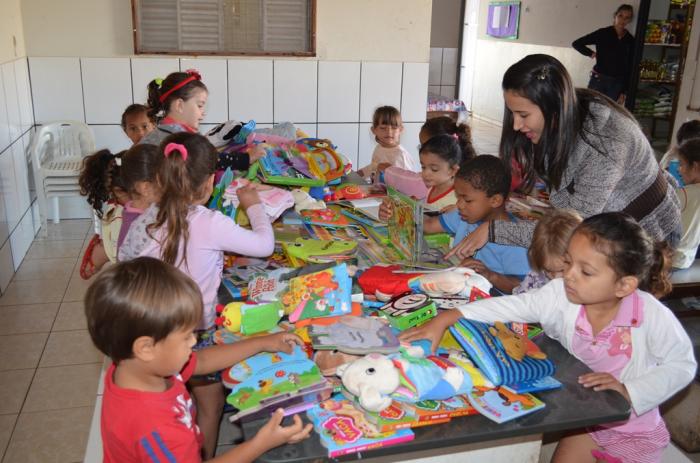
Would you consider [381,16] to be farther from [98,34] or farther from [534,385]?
[534,385]

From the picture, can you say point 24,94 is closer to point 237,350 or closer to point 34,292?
point 34,292

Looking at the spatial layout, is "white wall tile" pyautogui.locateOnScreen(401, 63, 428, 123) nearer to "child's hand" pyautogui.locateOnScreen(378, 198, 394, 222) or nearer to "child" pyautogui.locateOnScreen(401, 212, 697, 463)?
"child's hand" pyautogui.locateOnScreen(378, 198, 394, 222)

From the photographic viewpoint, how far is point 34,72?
14.5ft

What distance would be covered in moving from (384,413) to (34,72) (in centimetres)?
411

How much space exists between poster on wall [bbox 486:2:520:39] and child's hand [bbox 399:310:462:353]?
29.3 feet

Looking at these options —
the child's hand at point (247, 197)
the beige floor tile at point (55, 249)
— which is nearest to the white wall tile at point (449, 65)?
the beige floor tile at point (55, 249)

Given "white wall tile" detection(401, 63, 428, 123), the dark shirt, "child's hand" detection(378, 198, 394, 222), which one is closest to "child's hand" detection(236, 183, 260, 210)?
"child's hand" detection(378, 198, 394, 222)

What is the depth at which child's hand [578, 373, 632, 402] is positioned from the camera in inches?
56.6

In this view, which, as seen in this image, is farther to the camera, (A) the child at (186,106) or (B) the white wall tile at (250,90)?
(B) the white wall tile at (250,90)

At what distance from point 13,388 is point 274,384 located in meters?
1.96

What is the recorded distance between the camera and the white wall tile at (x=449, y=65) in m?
9.59

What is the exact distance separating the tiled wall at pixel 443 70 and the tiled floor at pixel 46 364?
6691 millimetres

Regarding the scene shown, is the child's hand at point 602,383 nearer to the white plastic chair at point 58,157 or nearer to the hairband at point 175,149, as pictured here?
the hairband at point 175,149

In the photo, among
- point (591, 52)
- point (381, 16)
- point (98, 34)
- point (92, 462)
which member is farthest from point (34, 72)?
point (591, 52)
